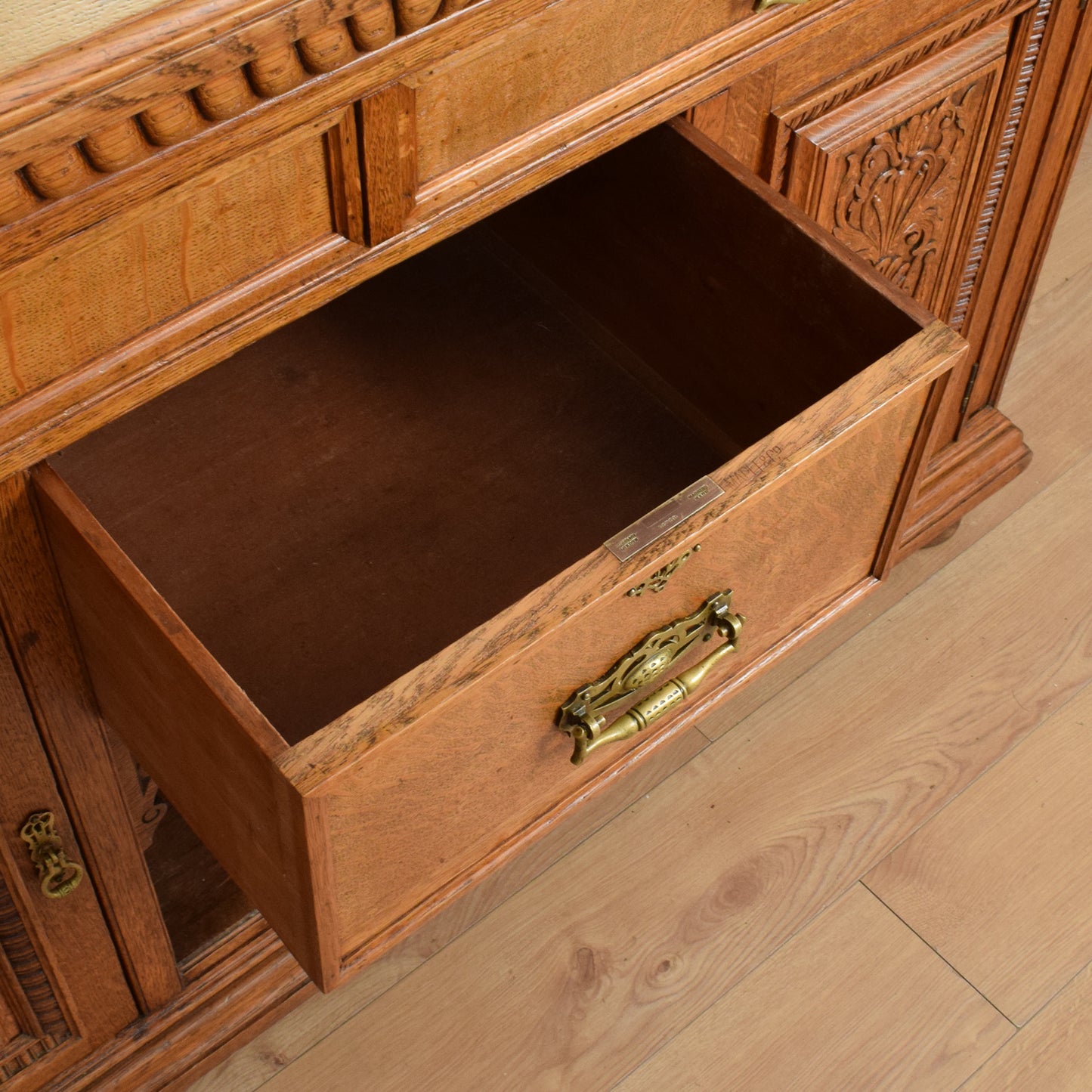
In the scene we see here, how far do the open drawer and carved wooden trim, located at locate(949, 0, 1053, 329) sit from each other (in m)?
0.32

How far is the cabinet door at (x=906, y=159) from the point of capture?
93 centimetres

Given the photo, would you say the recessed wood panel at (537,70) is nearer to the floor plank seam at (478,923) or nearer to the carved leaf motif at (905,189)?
the carved leaf motif at (905,189)

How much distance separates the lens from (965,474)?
1340mm

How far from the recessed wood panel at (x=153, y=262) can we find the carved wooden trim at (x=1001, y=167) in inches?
23.9

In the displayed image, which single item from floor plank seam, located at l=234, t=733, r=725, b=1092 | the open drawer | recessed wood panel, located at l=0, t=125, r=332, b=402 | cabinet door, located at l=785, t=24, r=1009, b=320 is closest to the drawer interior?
the open drawer

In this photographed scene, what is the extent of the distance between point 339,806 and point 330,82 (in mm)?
291

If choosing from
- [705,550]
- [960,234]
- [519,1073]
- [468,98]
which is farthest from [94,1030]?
[960,234]

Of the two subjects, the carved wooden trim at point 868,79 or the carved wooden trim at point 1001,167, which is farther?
the carved wooden trim at point 1001,167

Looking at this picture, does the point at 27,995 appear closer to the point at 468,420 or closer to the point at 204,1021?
the point at 204,1021

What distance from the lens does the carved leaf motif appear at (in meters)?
0.97

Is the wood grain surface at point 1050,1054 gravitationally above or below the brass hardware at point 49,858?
below

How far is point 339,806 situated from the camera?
60 cm

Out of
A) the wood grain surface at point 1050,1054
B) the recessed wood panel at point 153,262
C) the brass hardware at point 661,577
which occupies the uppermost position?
the recessed wood panel at point 153,262

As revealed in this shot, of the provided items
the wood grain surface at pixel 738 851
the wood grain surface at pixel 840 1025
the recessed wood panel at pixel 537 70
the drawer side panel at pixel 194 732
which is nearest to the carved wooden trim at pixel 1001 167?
the wood grain surface at pixel 738 851
